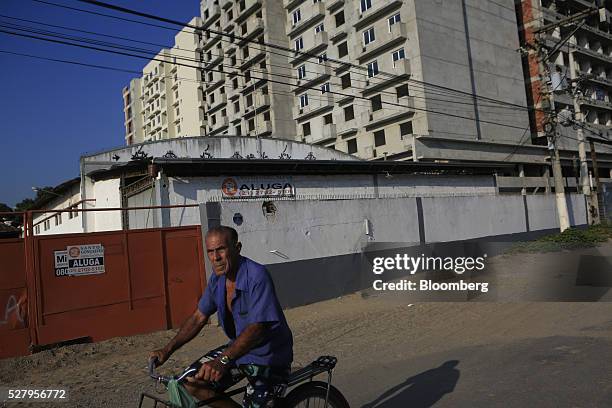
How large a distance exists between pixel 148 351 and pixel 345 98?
38575 millimetres

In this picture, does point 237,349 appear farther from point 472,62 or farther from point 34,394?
point 472,62

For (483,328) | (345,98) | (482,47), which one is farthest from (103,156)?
(482,47)

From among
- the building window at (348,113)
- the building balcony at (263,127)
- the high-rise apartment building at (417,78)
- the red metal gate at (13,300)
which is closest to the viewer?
the red metal gate at (13,300)

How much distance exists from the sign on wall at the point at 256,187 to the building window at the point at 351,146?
27.2 metres

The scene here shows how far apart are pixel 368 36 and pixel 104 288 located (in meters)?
37.9

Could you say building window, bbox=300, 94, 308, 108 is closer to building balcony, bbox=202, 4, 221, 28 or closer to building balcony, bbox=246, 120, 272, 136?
building balcony, bbox=246, 120, 272, 136

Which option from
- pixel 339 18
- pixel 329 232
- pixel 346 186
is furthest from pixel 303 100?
pixel 329 232

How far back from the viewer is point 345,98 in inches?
1734

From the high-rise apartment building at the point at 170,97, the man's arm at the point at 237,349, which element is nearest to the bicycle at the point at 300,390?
the man's arm at the point at 237,349

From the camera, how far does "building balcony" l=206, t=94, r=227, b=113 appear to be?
60.5 meters

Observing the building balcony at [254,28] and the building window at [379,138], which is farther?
the building balcony at [254,28]

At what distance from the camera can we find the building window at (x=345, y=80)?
4412 centimetres

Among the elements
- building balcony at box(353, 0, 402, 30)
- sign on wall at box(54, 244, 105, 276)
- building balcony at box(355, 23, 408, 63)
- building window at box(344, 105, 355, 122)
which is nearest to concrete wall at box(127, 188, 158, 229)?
sign on wall at box(54, 244, 105, 276)

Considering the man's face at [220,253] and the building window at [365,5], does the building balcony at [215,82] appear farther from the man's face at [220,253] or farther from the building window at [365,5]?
the man's face at [220,253]
